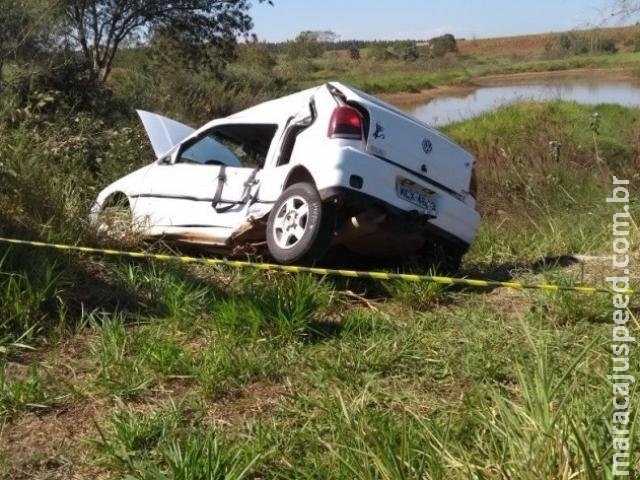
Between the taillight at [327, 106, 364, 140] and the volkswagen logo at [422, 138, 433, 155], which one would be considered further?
the volkswagen logo at [422, 138, 433, 155]

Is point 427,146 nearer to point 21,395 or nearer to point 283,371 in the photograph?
point 283,371

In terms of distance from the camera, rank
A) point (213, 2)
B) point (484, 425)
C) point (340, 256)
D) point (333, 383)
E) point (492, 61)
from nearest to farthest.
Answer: point (484, 425) < point (333, 383) < point (340, 256) < point (213, 2) < point (492, 61)

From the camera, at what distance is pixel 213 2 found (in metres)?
20.0

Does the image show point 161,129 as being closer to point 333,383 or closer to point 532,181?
point 333,383

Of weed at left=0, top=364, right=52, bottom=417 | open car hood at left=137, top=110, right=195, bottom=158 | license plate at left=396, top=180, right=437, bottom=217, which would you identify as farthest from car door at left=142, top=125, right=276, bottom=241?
A: weed at left=0, top=364, right=52, bottom=417

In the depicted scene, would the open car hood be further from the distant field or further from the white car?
the distant field

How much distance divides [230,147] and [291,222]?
1.82 m

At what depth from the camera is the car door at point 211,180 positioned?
250 inches

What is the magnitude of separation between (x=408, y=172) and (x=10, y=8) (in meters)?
8.53

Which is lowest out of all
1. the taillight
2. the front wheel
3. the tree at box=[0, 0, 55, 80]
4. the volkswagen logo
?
the front wheel

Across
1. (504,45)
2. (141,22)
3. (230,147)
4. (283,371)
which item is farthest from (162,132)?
(504,45)

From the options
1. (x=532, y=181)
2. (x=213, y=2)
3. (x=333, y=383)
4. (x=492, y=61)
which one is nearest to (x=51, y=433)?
(x=333, y=383)

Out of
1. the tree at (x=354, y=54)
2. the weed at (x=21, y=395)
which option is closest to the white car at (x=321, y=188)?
the weed at (x=21, y=395)

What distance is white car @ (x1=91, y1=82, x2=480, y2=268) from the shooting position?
5.45 m
